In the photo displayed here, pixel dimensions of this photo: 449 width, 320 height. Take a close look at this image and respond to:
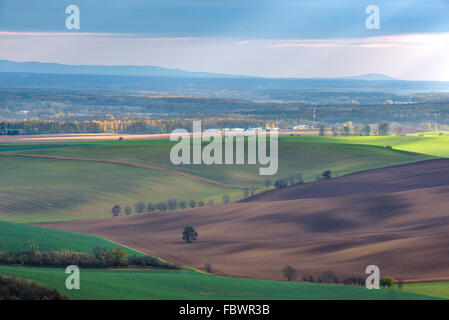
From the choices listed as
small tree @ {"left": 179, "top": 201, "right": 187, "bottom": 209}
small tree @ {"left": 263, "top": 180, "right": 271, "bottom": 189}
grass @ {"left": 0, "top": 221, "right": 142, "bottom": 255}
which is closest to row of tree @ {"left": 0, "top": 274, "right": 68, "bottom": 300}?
grass @ {"left": 0, "top": 221, "right": 142, "bottom": 255}

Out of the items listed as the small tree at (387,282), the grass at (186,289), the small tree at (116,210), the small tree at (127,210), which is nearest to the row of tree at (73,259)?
the grass at (186,289)

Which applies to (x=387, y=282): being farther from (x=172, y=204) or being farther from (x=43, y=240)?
(x=172, y=204)

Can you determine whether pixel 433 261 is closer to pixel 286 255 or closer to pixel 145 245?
pixel 286 255

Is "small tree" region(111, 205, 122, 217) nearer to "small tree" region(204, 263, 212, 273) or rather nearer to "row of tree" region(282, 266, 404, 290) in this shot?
"small tree" region(204, 263, 212, 273)

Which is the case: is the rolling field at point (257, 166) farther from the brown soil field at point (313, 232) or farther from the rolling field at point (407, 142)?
the brown soil field at point (313, 232)

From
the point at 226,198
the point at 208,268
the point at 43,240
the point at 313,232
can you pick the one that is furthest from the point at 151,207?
the point at 208,268
